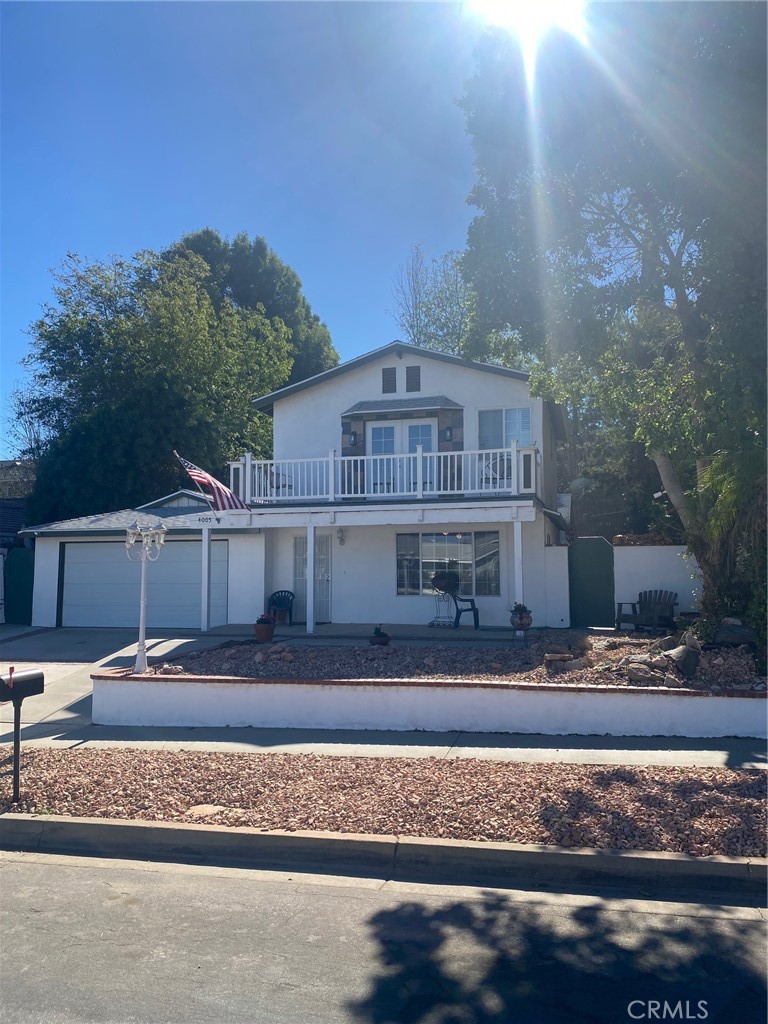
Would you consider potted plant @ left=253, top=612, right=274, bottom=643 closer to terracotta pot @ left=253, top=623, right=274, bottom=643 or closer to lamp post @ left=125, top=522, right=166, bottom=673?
terracotta pot @ left=253, top=623, right=274, bottom=643

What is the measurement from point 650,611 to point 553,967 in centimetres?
1254

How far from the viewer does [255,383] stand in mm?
29781

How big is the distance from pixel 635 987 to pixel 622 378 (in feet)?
36.1

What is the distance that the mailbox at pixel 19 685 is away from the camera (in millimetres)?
7176

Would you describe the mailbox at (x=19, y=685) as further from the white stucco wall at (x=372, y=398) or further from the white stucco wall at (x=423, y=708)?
the white stucco wall at (x=372, y=398)

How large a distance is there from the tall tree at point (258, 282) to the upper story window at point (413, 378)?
68.1ft

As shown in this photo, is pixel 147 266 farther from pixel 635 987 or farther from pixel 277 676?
pixel 635 987

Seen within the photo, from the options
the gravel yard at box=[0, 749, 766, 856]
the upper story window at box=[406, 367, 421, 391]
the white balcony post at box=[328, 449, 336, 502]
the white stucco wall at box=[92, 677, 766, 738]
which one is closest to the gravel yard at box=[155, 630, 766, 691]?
the white stucco wall at box=[92, 677, 766, 738]

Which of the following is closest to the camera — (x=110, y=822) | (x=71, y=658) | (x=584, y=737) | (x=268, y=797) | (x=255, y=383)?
(x=110, y=822)

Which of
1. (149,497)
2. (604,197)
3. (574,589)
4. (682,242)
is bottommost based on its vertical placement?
(574,589)

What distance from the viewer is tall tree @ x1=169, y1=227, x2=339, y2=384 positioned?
3922 cm

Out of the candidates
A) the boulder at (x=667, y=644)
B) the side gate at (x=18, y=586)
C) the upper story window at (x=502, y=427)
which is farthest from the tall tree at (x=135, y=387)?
the boulder at (x=667, y=644)

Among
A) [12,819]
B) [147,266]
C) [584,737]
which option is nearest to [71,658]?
[12,819]

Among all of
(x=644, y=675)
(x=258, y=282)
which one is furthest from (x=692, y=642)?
(x=258, y=282)
